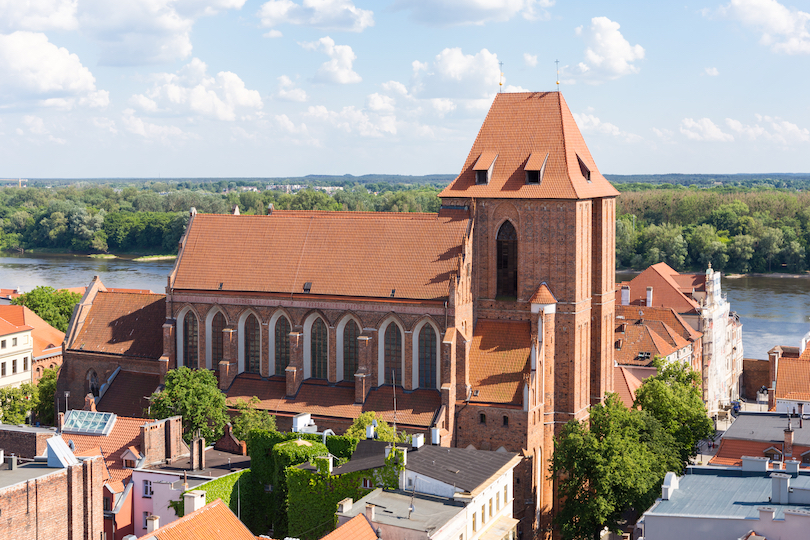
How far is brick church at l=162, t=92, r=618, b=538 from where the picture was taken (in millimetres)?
57469

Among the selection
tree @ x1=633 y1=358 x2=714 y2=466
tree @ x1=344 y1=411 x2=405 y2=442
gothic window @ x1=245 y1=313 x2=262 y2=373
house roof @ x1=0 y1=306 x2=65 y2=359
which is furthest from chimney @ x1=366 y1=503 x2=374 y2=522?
house roof @ x1=0 y1=306 x2=65 y2=359

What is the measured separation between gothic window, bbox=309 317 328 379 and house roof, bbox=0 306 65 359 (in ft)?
115

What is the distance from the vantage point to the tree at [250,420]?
56.8 m

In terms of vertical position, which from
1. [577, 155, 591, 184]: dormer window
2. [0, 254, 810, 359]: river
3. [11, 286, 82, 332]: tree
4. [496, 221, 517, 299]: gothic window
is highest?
[577, 155, 591, 184]: dormer window

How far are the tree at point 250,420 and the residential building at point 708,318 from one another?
150 ft

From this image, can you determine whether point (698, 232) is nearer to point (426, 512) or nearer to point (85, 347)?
point (85, 347)

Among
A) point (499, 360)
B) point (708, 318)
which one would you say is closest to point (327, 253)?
point (499, 360)

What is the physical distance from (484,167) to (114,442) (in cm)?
2704

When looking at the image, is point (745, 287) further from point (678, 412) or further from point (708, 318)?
point (678, 412)

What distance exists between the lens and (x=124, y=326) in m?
69.6

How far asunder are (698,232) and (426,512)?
16666cm

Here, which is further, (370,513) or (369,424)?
(369,424)

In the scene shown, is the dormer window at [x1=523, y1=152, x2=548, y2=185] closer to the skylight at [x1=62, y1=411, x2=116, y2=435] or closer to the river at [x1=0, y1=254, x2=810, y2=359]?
the skylight at [x1=62, y1=411, x2=116, y2=435]

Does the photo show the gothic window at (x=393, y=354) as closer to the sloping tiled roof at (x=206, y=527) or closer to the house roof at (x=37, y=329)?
the sloping tiled roof at (x=206, y=527)
